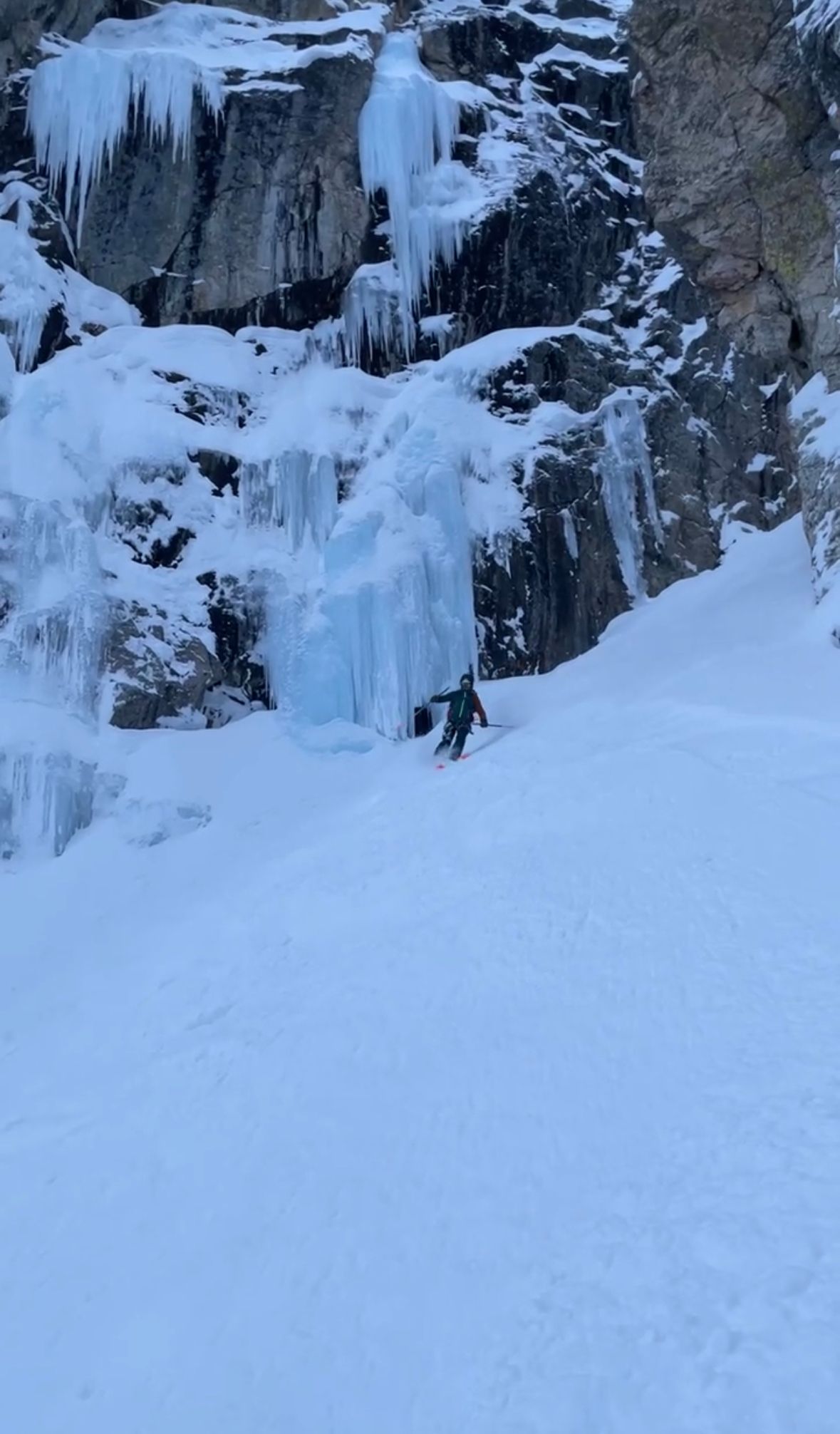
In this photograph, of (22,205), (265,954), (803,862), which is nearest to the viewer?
(803,862)

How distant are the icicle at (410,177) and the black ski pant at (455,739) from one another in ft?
32.3

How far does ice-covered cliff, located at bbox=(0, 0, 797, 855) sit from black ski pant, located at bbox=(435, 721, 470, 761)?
102 inches

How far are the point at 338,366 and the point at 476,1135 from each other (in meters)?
17.3

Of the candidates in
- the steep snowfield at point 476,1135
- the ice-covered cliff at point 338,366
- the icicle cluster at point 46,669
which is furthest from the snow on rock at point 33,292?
the steep snowfield at point 476,1135

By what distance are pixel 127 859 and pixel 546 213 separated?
1497 cm

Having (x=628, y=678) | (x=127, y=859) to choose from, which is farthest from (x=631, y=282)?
(x=127, y=859)

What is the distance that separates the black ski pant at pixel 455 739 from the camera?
11891 millimetres

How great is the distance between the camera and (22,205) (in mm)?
17141

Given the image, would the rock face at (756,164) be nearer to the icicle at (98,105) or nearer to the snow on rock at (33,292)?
the icicle at (98,105)

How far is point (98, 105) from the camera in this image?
17406 millimetres

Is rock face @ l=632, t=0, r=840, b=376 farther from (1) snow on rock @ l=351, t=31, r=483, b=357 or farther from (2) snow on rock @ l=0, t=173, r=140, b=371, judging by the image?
(2) snow on rock @ l=0, t=173, r=140, b=371

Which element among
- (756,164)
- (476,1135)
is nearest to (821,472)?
(756,164)

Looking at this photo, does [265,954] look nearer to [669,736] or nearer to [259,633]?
[669,736]

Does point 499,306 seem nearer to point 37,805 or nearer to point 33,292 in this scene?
point 33,292
